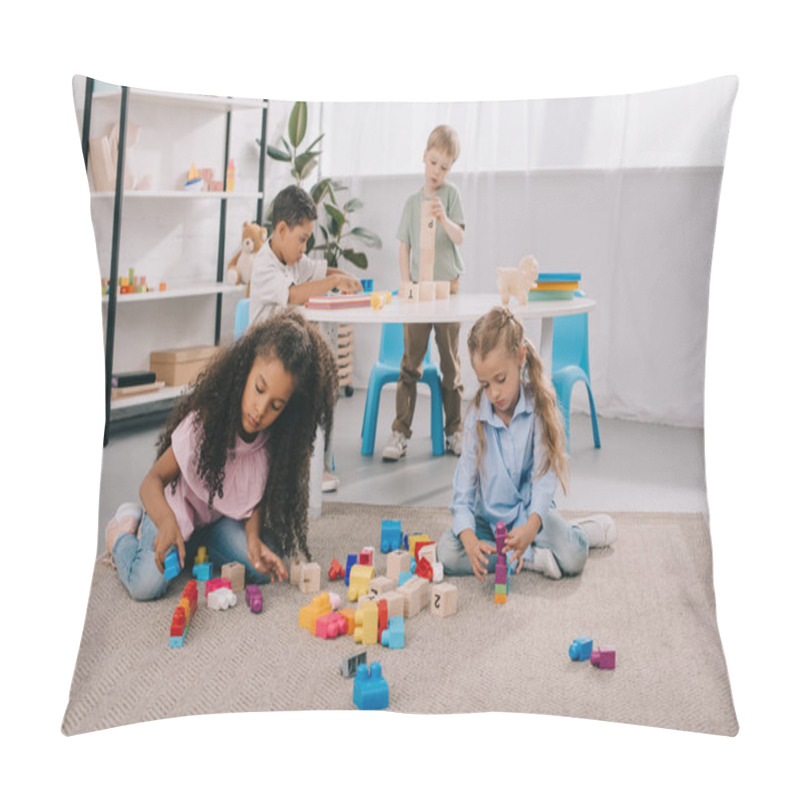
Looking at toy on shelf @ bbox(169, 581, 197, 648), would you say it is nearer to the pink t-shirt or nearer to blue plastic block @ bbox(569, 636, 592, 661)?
the pink t-shirt

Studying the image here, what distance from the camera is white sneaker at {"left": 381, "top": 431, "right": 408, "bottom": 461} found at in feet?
8.71

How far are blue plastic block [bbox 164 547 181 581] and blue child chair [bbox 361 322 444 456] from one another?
0.53 m

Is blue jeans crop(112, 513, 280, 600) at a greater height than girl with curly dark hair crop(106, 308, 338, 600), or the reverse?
girl with curly dark hair crop(106, 308, 338, 600)

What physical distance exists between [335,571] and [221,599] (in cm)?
30

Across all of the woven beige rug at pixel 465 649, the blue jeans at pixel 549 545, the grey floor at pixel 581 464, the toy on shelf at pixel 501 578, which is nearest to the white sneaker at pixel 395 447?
the grey floor at pixel 581 464

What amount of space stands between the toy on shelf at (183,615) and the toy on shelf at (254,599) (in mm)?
133

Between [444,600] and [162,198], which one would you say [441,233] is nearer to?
[162,198]

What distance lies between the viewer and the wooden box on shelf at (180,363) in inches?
99.3

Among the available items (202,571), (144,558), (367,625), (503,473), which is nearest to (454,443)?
(503,473)

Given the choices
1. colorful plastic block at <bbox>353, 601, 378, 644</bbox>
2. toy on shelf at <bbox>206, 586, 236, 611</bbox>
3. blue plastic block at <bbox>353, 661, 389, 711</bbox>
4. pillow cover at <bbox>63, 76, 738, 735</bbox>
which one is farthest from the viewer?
toy on shelf at <bbox>206, 586, 236, 611</bbox>

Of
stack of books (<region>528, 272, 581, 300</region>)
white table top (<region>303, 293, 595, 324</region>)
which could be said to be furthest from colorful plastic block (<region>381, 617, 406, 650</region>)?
stack of books (<region>528, 272, 581, 300</region>)

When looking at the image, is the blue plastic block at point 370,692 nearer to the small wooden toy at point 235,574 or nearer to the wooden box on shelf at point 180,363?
the small wooden toy at point 235,574

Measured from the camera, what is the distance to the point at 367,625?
2488 mm

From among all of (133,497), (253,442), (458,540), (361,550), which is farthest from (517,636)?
(133,497)
